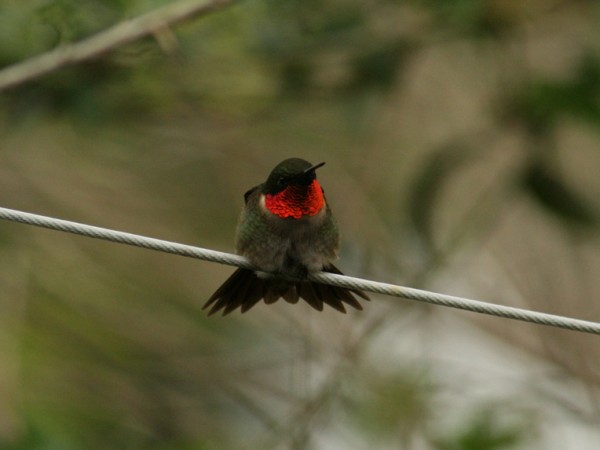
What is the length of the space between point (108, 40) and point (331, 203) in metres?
2.14

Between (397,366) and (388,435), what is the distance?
1.88ft

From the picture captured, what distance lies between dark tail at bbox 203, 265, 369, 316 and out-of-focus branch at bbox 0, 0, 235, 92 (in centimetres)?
218

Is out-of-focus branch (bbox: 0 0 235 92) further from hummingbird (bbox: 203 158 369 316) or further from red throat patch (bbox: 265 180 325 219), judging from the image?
red throat patch (bbox: 265 180 325 219)

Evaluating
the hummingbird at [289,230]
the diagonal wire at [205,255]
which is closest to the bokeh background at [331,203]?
Result: the hummingbird at [289,230]

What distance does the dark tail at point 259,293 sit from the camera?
14.6 feet

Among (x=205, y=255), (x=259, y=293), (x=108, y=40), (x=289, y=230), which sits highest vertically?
(x=108, y=40)

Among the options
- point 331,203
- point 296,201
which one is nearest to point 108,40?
point 331,203

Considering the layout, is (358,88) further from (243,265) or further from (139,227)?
(243,265)

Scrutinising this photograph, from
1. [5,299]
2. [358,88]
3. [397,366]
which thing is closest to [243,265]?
[397,366]

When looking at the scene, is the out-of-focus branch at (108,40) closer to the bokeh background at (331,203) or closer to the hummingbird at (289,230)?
the bokeh background at (331,203)

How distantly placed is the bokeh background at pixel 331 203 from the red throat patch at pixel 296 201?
232 centimetres

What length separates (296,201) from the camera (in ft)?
13.9

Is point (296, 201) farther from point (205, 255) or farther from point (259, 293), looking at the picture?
point (205, 255)

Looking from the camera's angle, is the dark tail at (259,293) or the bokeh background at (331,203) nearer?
the dark tail at (259,293)
